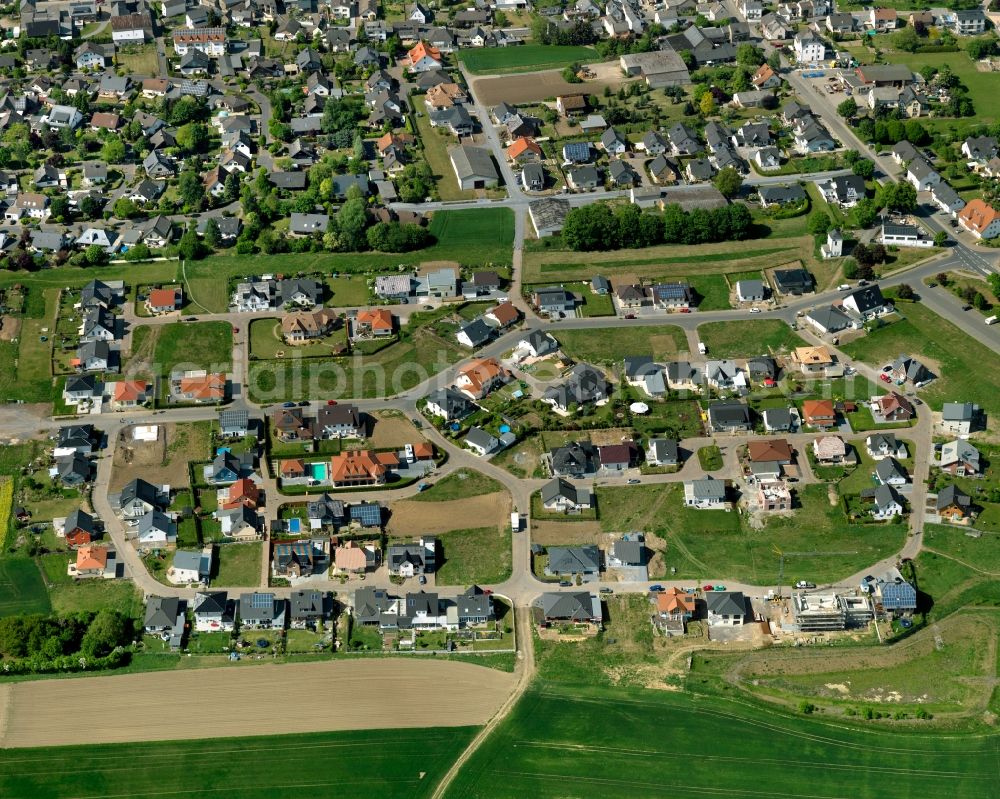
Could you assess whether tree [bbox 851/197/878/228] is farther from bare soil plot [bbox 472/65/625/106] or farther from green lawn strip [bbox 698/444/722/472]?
bare soil plot [bbox 472/65/625/106]

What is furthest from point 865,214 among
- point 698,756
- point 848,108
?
point 698,756

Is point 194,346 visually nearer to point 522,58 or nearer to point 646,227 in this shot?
point 646,227

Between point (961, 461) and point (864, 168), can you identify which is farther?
point (864, 168)

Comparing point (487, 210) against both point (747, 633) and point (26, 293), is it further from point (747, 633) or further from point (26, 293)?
point (747, 633)

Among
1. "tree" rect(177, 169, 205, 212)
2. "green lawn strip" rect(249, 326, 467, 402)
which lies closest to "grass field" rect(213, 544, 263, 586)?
"green lawn strip" rect(249, 326, 467, 402)

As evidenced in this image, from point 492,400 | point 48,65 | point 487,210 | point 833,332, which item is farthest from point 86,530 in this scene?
point 48,65

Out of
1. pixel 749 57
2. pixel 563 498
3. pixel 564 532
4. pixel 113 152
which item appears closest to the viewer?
pixel 564 532
